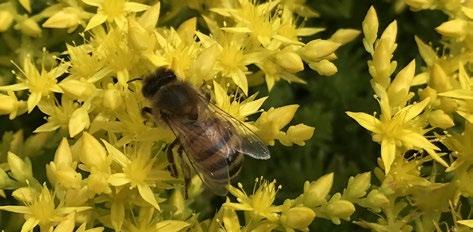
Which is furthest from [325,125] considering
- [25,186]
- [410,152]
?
[25,186]

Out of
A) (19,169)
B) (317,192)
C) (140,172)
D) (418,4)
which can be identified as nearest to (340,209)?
(317,192)

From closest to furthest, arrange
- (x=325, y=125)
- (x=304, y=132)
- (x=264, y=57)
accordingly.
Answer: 1. (x=304, y=132)
2. (x=264, y=57)
3. (x=325, y=125)

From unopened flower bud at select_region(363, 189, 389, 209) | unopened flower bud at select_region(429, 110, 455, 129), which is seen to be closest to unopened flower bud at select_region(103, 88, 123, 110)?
unopened flower bud at select_region(363, 189, 389, 209)

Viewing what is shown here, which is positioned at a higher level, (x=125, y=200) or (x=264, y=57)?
(x=264, y=57)

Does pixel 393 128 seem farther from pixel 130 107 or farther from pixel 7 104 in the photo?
pixel 7 104

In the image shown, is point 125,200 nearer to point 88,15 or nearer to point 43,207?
point 43,207

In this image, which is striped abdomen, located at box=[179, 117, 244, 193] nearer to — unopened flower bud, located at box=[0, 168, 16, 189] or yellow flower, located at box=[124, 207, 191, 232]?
yellow flower, located at box=[124, 207, 191, 232]

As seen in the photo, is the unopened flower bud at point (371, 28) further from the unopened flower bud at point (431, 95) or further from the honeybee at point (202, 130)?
the honeybee at point (202, 130)

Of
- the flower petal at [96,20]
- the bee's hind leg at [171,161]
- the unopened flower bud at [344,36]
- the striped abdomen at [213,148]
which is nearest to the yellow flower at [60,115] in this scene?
the flower petal at [96,20]
